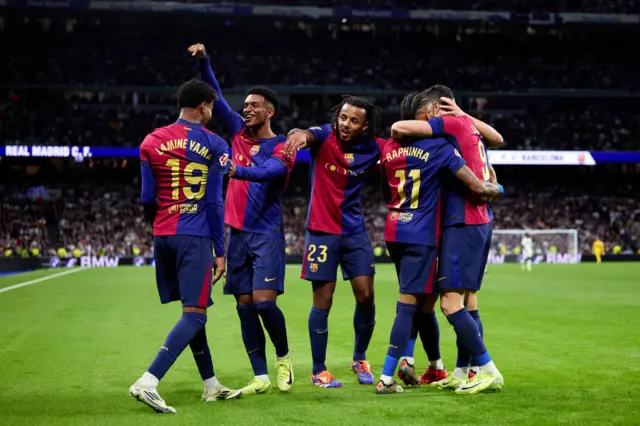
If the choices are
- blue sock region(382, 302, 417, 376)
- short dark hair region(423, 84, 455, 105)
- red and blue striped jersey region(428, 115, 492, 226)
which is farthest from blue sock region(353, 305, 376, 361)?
short dark hair region(423, 84, 455, 105)

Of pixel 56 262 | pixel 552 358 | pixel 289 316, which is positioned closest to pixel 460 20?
pixel 56 262

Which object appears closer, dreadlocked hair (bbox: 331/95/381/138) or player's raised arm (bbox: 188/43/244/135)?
player's raised arm (bbox: 188/43/244/135)

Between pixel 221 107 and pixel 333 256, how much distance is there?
62.1 inches

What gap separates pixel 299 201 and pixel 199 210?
39295mm

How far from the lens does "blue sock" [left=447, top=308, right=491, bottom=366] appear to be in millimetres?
6387

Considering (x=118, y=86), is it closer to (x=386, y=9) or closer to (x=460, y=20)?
(x=386, y=9)

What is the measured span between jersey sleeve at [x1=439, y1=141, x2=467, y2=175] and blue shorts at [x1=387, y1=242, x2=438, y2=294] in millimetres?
647

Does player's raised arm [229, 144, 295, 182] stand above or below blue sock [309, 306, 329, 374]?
above

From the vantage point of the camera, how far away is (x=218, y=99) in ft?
22.0

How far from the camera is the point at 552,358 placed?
27.8 ft

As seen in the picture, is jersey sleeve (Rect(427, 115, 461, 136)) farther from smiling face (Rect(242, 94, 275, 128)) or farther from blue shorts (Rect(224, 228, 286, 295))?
blue shorts (Rect(224, 228, 286, 295))

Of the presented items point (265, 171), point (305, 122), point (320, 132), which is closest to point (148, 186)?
point (265, 171)

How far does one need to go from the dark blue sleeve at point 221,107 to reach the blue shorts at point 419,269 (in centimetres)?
185

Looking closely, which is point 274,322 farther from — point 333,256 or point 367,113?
point 367,113
